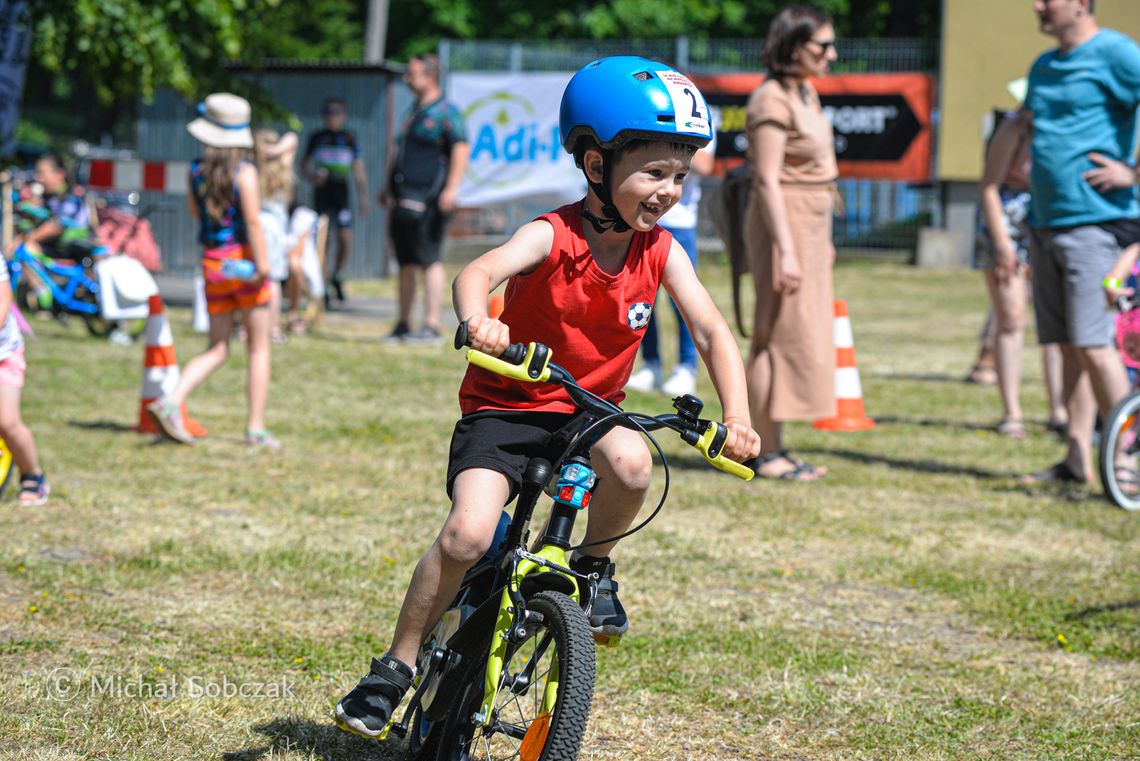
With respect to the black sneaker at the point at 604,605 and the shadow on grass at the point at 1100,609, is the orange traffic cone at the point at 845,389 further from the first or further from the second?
the black sneaker at the point at 604,605

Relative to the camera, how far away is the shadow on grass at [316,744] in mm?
3785

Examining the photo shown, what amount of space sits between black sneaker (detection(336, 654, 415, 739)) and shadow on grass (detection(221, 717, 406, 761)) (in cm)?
37

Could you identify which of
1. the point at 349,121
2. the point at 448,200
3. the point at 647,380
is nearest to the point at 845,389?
the point at 647,380

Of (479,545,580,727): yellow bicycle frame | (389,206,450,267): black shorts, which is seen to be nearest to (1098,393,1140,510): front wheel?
(479,545,580,727): yellow bicycle frame

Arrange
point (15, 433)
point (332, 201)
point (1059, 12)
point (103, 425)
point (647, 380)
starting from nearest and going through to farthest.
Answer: point (15, 433)
point (1059, 12)
point (103, 425)
point (647, 380)
point (332, 201)

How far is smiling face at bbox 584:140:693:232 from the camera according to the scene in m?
3.39

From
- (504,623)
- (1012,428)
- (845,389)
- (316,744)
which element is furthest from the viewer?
(845,389)

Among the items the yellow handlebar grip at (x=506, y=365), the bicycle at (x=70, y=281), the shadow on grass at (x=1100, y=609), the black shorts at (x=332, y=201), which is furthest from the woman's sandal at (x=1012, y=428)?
the black shorts at (x=332, y=201)

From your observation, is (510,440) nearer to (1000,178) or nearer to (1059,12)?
(1059,12)

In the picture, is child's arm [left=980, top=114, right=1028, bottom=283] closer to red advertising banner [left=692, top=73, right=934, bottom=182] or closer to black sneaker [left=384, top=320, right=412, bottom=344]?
black sneaker [left=384, top=320, right=412, bottom=344]

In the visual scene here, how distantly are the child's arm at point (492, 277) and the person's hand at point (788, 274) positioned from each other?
3865 millimetres

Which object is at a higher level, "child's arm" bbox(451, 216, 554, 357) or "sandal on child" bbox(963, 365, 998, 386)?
"child's arm" bbox(451, 216, 554, 357)

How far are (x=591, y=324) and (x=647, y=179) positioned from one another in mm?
379

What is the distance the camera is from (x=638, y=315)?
3557 mm
